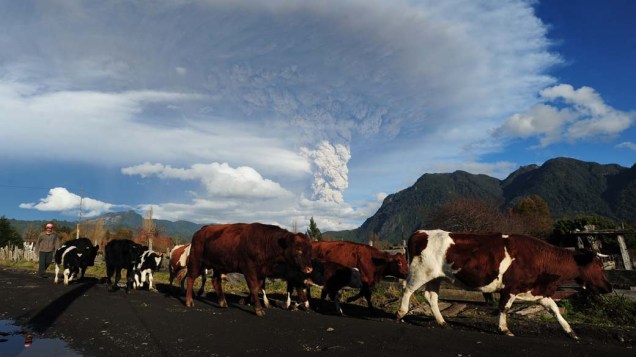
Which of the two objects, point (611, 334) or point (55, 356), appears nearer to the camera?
point (55, 356)

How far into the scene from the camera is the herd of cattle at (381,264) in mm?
8656

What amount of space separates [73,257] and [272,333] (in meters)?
12.9

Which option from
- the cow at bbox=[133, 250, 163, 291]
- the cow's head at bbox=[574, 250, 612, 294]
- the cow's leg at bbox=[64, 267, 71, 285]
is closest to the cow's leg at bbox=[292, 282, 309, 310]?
the cow's head at bbox=[574, 250, 612, 294]

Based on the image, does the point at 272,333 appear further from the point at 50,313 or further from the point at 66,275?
the point at 66,275

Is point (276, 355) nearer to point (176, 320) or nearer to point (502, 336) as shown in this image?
point (176, 320)

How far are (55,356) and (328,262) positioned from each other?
7222 millimetres

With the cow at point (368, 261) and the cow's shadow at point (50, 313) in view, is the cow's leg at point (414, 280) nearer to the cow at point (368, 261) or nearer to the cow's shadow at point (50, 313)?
the cow at point (368, 261)

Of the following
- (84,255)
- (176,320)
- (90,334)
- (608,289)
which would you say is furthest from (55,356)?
(84,255)

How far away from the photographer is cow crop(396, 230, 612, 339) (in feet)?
28.1

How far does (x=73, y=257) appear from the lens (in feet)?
56.7

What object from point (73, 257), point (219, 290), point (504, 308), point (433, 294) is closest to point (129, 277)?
point (73, 257)

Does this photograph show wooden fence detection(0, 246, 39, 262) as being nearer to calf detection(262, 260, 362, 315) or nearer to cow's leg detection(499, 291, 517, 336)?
calf detection(262, 260, 362, 315)

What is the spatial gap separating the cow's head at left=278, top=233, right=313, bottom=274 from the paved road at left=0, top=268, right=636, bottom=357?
4.02ft

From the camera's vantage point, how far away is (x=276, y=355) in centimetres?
639
